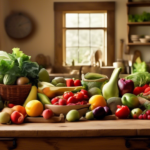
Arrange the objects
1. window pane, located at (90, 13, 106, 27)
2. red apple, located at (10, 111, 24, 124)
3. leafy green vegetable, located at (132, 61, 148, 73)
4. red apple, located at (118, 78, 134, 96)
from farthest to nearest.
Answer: window pane, located at (90, 13, 106, 27), leafy green vegetable, located at (132, 61, 148, 73), red apple, located at (118, 78, 134, 96), red apple, located at (10, 111, 24, 124)

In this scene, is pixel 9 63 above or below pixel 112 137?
above

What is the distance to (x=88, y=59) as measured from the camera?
18.1 ft

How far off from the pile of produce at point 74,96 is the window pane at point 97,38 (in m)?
3.68

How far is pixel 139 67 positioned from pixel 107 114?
374 centimetres

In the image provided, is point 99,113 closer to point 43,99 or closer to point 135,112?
point 135,112

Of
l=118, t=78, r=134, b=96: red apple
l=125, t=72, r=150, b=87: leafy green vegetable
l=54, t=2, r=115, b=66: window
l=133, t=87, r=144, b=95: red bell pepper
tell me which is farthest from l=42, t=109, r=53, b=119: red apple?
l=54, t=2, r=115, b=66: window

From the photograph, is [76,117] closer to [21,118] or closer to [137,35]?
[21,118]

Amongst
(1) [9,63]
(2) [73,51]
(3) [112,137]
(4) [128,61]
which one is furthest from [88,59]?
(3) [112,137]

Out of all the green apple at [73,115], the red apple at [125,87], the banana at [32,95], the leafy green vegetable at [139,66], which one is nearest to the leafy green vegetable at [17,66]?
the banana at [32,95]

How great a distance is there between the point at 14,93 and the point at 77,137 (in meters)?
0.53

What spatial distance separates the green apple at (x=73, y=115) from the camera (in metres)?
1.33

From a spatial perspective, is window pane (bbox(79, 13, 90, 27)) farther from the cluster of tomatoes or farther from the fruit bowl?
the fruit bowl

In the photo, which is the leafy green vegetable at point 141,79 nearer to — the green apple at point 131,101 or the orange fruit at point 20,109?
the green apple at point 131,101

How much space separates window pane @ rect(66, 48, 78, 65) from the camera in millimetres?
5559
